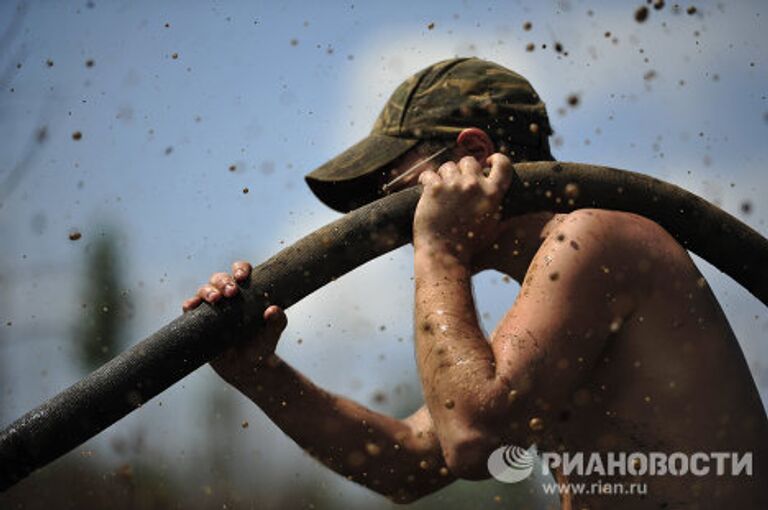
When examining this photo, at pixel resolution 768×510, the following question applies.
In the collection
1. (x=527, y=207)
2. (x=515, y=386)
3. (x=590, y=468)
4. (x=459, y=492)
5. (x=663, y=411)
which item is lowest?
(x=459, y=492)

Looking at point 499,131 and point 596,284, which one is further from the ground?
point 499,131

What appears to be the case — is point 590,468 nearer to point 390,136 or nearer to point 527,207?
point 527,207

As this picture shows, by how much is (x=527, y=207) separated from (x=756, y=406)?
88 cm

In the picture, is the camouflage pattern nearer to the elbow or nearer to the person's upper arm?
the person's upper arm

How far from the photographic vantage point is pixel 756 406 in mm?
3146

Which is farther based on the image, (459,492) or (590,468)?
(459,492)

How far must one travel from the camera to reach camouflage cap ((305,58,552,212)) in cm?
364

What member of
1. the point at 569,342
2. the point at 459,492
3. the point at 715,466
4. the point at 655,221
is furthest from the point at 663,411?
the point at 459,492

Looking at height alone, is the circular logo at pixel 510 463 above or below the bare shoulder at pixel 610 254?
below

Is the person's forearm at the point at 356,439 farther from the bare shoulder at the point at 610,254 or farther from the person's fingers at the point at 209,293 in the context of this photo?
the bare shoulder at the point at 610,254

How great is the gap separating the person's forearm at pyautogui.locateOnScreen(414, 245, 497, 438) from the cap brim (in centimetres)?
67

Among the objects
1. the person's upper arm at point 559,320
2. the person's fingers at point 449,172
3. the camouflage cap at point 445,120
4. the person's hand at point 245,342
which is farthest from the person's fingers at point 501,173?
the person's hand at point 245,342

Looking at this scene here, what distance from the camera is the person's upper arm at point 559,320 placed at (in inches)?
110

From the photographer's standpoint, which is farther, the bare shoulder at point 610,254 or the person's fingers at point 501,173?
the person's fingers at point 501,173
